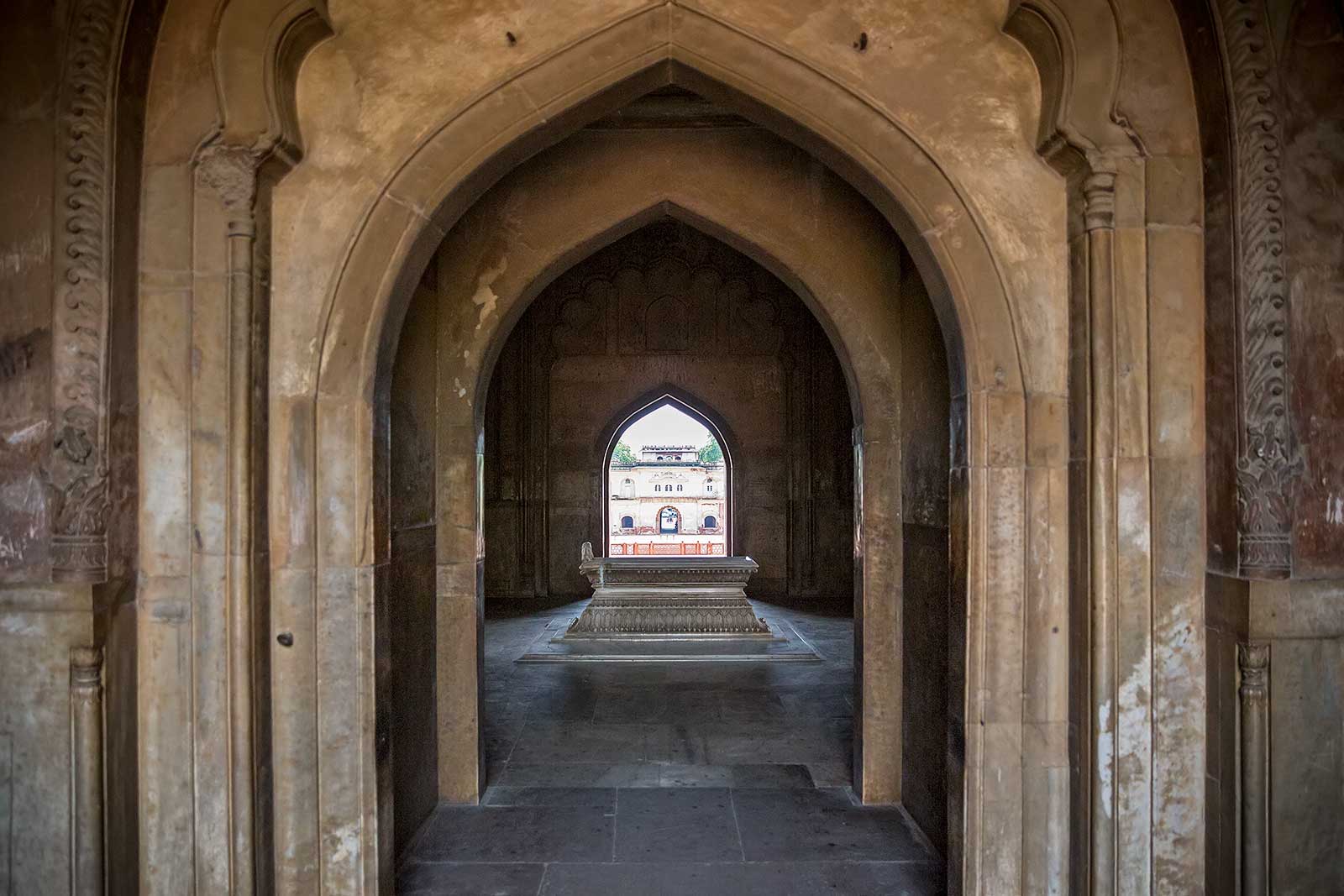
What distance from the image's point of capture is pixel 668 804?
12.6 ft

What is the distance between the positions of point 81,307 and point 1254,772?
3.23 m

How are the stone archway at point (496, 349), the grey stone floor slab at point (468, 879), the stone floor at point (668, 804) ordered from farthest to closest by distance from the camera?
1. the stone archway at point (496, 349)
2. the stone floor at point (668, 804)
3. the grey stone floor slab at point (468, 879)

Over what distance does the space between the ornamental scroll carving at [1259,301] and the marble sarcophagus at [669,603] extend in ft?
16.8

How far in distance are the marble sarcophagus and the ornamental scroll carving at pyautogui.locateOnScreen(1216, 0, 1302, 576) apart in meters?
5.12

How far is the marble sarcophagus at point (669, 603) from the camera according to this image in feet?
23.5

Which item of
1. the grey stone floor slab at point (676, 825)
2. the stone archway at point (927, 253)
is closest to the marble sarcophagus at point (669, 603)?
the grey stone floor slab at point (676, 825)

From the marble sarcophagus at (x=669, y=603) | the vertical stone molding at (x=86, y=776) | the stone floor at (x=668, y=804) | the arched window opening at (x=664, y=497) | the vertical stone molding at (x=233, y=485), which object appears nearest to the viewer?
the vertical stone molding at (x=86, y=776)

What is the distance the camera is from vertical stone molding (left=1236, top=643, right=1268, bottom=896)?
2.21 meters

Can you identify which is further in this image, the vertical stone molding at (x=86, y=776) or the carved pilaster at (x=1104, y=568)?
the carved pilaster at (x=1104, y=568)

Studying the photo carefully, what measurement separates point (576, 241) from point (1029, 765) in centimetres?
264

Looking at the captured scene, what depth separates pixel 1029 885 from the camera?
2.53m

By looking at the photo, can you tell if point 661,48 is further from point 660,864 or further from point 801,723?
point 801,723

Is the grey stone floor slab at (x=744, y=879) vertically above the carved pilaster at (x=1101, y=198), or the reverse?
the carved pilaster at (x=1101, y=198)

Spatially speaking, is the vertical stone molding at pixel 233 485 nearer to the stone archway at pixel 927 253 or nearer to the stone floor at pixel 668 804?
the stone archway at pixel 927 253
